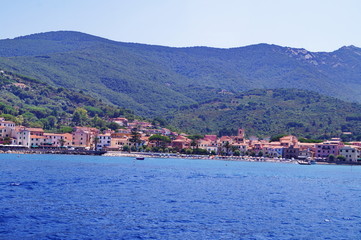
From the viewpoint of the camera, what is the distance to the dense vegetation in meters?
153

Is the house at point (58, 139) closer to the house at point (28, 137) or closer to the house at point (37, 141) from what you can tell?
the house at point (37, 141)

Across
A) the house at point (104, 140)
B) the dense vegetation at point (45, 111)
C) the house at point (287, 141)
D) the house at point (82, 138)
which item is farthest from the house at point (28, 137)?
the house at point (287, 141)

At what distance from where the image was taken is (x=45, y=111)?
172250mm

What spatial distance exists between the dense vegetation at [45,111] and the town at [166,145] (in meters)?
10.8

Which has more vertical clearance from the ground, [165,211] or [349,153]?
[349,153]

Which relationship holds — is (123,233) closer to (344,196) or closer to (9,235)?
(9,235)

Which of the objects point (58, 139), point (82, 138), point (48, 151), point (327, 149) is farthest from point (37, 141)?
point (327, 149)

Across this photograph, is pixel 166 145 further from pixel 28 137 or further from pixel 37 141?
pixel 28 137

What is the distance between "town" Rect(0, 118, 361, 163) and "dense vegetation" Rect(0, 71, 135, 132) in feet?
35.6

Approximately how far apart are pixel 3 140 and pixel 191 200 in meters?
93.2

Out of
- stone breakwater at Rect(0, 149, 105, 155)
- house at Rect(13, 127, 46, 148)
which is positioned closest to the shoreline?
stone breakwater at Rect(0, 149, 105, 155)

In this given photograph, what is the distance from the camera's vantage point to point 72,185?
42.9 m

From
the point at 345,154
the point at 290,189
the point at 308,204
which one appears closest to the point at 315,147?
the point at 345,154

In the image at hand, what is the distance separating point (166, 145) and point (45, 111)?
165 feet
